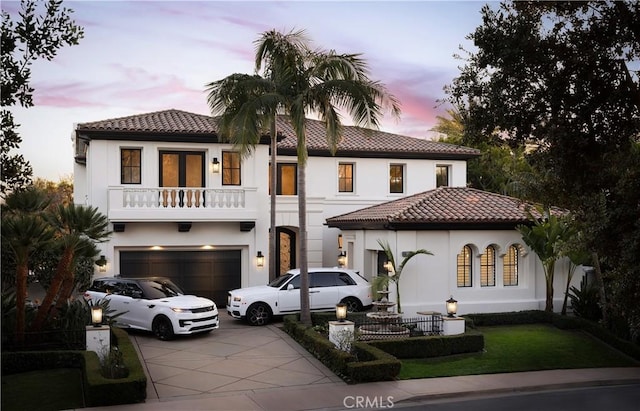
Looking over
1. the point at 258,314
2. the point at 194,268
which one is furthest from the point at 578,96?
the point at 194,268

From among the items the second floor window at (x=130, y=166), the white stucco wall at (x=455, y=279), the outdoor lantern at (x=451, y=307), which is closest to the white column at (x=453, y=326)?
the outdoor lantern at (x=451, y=307)

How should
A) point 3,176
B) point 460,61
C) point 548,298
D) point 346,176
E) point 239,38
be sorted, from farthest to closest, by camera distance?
point 346,176 → point 548,298 → point 239,38 → point 460,61 → point 3,176

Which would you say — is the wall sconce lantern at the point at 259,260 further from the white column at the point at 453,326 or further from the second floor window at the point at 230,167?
the white column at the point at 453,326

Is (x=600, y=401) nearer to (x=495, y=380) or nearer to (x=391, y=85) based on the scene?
(x=495, y=380)

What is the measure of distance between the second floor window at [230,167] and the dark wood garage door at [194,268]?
267 centimetres

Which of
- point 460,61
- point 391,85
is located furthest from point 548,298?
point 460,61

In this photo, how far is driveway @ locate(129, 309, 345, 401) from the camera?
1361 cm

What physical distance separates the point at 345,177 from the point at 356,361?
14.0m

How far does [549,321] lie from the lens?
20.5 meters

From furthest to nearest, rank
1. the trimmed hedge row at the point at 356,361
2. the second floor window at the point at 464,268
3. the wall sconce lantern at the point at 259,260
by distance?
1. the wall sconce lantern at the point at 259,260
2. the second floor window at the point at 464,268
3. the trimmed hedge row at the point at 356,361

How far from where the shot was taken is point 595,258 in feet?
61.9

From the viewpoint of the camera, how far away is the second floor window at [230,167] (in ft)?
79.0

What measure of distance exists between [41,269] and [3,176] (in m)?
16.3

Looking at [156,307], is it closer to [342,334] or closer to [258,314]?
[258,314]
